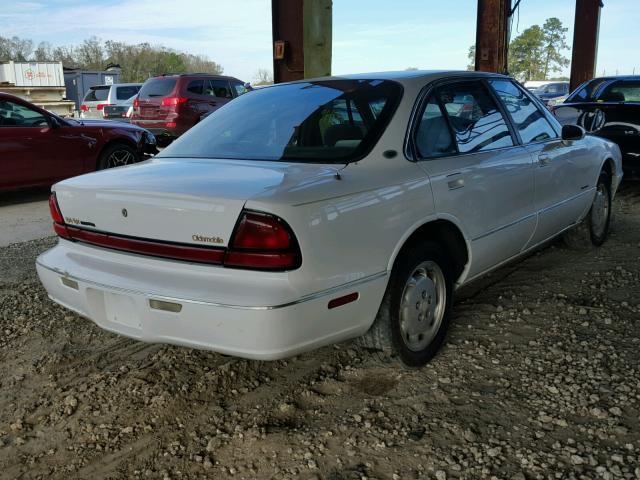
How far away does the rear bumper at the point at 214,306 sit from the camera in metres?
2.39

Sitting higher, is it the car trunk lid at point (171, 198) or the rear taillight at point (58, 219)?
the car trunk lid at point (171, 198)

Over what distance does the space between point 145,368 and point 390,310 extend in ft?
4.55

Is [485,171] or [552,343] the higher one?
[485,171]

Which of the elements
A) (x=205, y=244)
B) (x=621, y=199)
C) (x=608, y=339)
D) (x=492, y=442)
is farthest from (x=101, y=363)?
(x=621, y=199)

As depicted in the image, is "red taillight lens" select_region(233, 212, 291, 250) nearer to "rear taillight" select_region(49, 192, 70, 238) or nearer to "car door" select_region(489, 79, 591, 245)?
"rear taillight" select_region(49, 192, 70, 238)

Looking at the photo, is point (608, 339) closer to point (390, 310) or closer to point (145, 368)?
point (390, 310)

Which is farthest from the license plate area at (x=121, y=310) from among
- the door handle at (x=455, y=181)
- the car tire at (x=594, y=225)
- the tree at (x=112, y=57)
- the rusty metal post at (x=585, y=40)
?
the tree at (x=112, y=57)

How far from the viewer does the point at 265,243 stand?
7.79 ft

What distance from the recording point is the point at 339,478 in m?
2.32

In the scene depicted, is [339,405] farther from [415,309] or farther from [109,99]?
[109,99]

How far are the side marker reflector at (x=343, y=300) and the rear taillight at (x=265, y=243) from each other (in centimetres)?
26

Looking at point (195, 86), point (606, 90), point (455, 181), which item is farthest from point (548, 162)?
point (195, 86)

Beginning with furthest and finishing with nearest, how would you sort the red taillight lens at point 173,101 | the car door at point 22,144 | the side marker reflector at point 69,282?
the red taillight lens at point 173,101
the car door at point 22,144
the side marker reflector at point 69,282

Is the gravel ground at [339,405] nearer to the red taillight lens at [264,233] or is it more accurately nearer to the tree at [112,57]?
the red taillight lens at [264,233]
